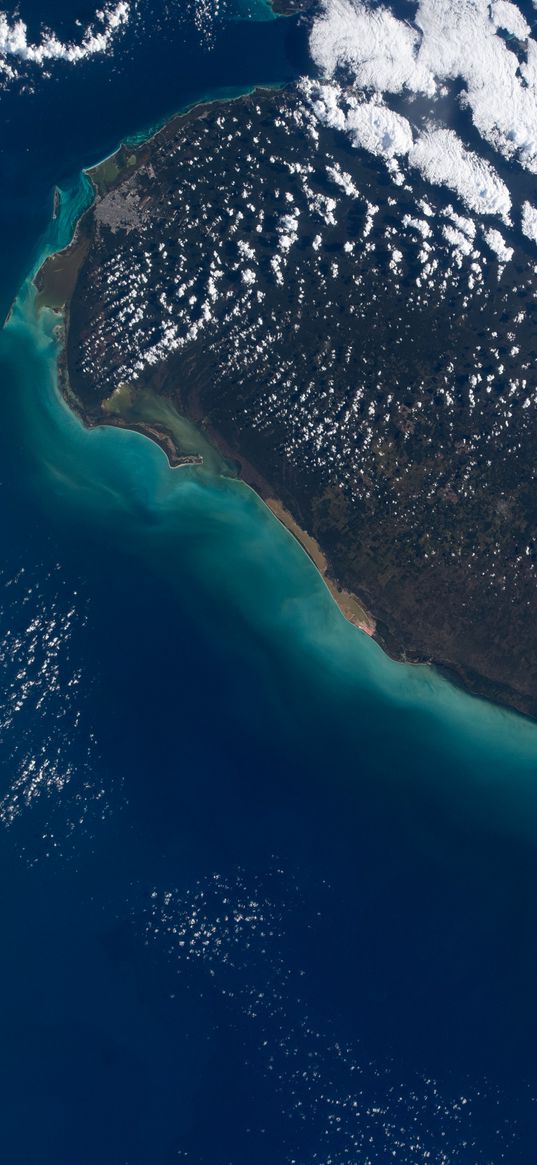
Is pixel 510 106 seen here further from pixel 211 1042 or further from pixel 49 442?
pixel 211 1042

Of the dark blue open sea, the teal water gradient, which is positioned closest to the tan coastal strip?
the teal water gradient

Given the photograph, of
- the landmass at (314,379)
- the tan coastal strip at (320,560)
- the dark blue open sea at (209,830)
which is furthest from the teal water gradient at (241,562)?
the landmass at (314,379)

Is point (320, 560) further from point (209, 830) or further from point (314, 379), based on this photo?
point (209, 830)

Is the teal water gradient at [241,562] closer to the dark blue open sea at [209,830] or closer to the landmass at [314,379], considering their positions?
the dark blue open sea at [209,830]

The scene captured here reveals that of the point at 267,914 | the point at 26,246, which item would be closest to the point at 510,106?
the point at 26,246

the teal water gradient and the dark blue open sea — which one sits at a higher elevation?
the teal water gradient

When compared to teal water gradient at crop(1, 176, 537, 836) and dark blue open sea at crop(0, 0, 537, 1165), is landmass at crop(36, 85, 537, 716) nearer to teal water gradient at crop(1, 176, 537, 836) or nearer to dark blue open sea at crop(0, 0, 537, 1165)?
teal water gradient at crop(1, 176, 537, 836)
